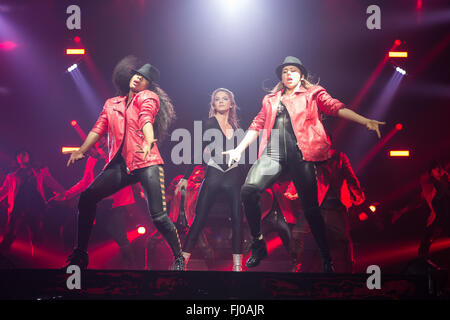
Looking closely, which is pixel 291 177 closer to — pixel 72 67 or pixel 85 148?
pixel 85 148

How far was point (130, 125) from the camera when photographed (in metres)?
5.46

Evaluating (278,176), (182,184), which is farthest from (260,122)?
(182,184)

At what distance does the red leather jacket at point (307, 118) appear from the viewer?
209 inches

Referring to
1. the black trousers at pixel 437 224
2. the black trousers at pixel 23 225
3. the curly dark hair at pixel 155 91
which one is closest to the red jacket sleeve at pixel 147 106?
the curly dark hair at pixel 155 91

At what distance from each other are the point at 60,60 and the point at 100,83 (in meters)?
0.74

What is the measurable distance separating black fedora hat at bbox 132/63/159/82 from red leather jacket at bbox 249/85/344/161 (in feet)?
4.95

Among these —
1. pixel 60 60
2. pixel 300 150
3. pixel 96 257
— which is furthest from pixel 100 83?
pixel 300 150

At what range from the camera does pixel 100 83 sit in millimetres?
6633

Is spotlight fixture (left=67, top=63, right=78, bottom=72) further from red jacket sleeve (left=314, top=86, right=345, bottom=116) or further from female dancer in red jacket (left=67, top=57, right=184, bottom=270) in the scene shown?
red jacket sleeve (left=314, top=86, right=345, bottom=116)

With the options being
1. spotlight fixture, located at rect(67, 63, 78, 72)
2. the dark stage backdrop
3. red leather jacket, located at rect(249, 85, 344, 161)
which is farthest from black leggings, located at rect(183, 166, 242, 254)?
spotlight fixture, located at rect(67, 63, 78, 72)

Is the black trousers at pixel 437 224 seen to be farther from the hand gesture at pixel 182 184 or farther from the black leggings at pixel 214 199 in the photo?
the hand gesture at pixel 182 184

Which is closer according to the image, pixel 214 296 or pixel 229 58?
pixel 214 296

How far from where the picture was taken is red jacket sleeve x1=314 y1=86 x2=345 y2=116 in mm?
5340

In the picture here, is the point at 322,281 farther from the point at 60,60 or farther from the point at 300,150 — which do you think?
the point at 60,60
